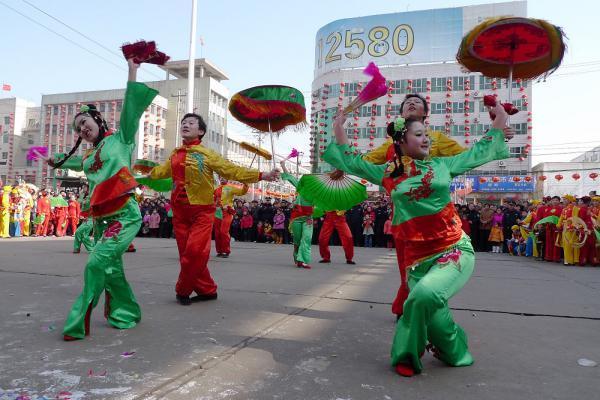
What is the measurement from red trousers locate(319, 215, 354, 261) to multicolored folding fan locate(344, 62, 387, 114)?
18.9 feet

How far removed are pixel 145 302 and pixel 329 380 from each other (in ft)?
8.57

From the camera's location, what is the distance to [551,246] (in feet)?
39.7

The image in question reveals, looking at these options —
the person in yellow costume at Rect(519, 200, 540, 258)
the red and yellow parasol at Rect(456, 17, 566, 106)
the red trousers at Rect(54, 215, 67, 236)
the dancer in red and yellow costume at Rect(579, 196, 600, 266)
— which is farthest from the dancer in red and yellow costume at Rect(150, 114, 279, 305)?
the red trousers at Rect(54, 215, 67, 236)

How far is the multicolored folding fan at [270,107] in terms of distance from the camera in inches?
231

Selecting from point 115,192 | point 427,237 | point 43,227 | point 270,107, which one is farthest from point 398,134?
point 43,227

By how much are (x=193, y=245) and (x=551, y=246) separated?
35.1 feet

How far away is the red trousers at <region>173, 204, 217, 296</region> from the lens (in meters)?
4.43

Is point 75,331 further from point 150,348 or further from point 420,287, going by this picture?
point 420,287

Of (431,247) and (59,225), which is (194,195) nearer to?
(431,247)

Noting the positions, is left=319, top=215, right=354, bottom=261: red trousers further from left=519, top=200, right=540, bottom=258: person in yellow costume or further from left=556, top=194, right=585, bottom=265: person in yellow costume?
left=519, top=200, right=540, bottom=258: person in yellow costume

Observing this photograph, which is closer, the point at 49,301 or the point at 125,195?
the point at 125,195

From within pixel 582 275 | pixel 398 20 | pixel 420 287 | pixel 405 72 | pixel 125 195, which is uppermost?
pixel 398 20

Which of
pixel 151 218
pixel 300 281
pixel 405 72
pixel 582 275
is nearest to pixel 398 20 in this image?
pixel 405 72

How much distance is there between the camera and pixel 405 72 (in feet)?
144
